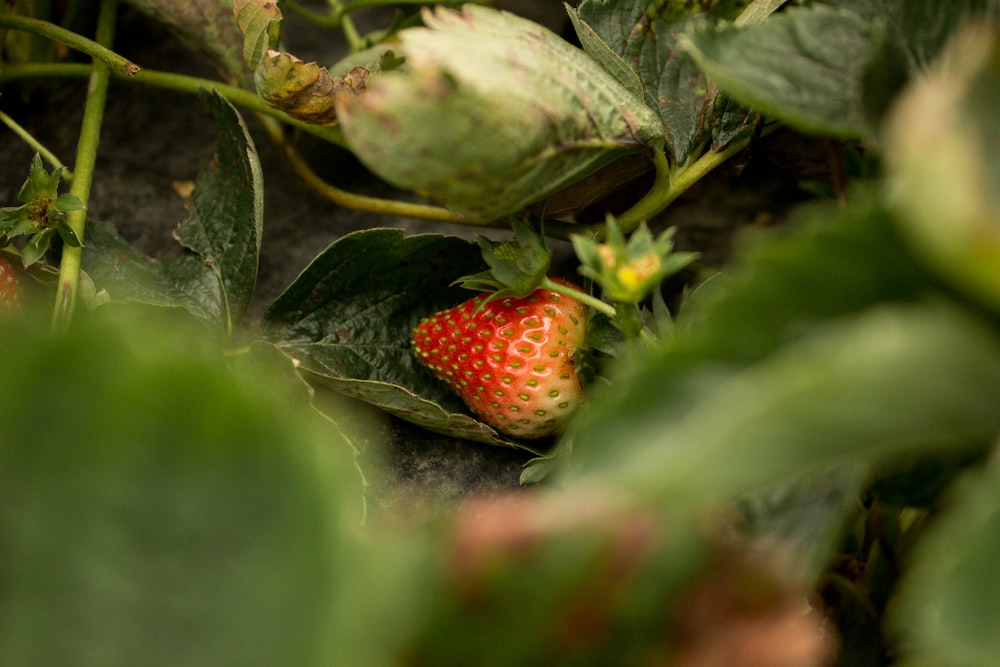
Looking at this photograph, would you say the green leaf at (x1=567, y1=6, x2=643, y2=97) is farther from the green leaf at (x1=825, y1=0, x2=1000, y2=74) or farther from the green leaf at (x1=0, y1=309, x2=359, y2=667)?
the green leaf at (x1=0, y1=309, x2=359, y2=667)

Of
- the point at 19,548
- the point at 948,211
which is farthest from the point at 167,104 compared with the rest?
the point at 948,211

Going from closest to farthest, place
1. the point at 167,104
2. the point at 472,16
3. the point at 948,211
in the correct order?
the point at 948,211 → the point at 472,16 → the point at 167,104

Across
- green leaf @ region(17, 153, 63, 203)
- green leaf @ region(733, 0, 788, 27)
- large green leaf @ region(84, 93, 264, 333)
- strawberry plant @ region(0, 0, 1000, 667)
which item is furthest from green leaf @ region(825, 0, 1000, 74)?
green leaf @ region(17, 153, 63, 203)

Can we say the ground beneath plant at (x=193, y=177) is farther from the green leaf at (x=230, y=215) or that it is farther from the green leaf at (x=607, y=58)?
the green leaf at (x=607, y=58)

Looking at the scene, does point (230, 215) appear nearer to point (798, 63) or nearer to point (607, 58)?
point (607, 58)

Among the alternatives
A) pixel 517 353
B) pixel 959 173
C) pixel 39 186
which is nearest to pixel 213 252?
pixel 39 186

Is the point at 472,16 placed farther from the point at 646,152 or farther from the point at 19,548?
the point at 19,548
